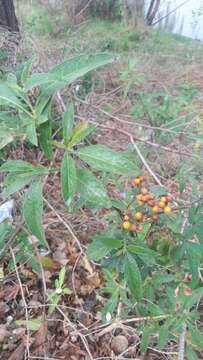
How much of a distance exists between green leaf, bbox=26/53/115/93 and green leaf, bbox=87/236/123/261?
332mm

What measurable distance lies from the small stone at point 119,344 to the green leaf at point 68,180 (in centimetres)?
84

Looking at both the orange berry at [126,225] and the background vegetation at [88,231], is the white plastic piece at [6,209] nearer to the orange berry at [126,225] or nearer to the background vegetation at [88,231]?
the background vegetation at [88,231]

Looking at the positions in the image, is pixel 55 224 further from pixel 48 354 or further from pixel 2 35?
pixel 2 35

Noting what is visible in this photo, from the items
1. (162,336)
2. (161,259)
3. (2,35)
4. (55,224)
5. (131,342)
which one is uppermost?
(2,35)

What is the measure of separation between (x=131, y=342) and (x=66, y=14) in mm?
4454

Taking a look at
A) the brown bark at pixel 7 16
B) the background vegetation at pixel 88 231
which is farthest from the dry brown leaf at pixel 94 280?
the brown bark at pixel 7 16

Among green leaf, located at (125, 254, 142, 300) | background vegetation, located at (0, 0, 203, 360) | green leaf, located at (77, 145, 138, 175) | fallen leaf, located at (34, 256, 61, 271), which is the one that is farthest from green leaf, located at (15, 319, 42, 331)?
green leaf, located at (77, 145, 138, 175)

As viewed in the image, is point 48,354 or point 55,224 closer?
point 48,354

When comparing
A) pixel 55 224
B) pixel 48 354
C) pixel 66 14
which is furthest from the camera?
pixel 66 14

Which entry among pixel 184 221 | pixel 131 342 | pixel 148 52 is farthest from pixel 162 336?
pixel 148 52

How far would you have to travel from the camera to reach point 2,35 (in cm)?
267

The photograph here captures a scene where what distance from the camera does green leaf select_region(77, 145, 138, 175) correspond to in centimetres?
71

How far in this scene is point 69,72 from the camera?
773 mm

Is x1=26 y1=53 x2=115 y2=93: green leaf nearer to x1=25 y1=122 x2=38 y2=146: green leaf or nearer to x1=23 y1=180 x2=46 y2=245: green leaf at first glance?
x1=25 y1=122 x2=38 y2=146: green leaf
